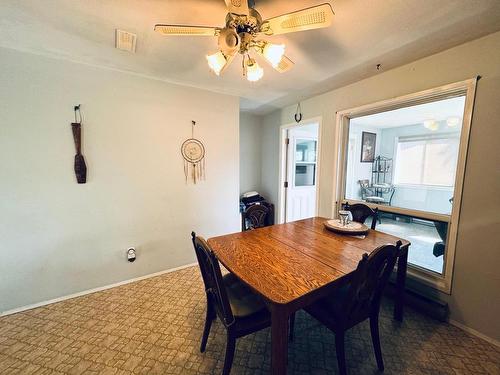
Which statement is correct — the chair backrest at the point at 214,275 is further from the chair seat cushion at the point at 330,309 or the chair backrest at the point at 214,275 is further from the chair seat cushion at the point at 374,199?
the chair seat cushion at the point at 374,199

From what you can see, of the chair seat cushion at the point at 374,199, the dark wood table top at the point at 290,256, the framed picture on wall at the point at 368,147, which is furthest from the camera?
the framed picture on wall at the point at 368,147

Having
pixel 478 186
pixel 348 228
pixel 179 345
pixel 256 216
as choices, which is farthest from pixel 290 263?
pixel 478 186

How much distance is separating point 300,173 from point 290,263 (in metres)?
2.86

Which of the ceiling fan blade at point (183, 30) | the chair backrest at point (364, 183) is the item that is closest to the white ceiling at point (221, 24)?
the ceiling fan blade at point (183, 30)

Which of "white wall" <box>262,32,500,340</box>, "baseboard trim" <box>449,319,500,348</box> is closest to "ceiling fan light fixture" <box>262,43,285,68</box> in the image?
"white wall" <box>262,32,500,340</box>

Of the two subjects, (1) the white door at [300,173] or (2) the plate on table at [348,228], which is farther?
(1) the white door at [300,173]

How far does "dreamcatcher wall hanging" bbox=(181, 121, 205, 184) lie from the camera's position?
260 centimetres

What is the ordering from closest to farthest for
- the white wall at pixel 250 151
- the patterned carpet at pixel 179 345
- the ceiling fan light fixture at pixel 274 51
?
the ceiling fan light fixture at pixel 274 51 < the patterned carpet at pixel 179 345 < the white wall at pixel 250 151

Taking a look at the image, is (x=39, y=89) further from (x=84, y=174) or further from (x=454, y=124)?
(x=454, y=124)

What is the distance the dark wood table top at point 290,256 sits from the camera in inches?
42.5

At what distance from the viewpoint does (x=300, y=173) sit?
3.97 meters

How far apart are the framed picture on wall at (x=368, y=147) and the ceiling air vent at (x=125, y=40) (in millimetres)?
2999

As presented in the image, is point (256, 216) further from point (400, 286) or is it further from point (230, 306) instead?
point (400, 286)

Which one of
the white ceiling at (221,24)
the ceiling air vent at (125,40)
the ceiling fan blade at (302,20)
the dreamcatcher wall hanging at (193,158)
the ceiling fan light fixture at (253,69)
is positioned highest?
the white ceiling at (221,24)
